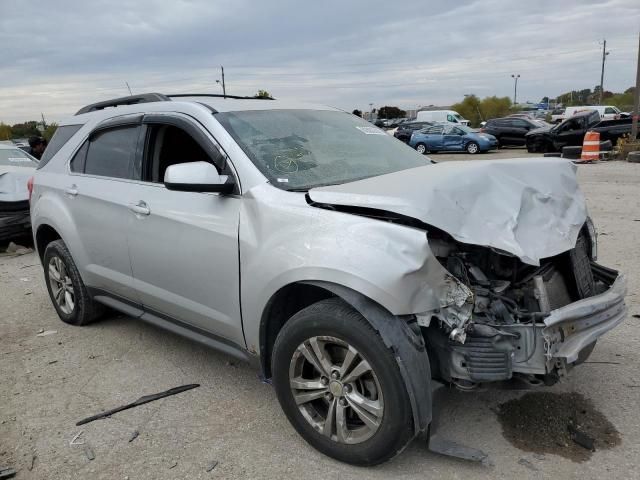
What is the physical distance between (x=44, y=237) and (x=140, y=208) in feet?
6.64

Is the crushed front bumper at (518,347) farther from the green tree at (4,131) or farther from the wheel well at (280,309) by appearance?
the green tree at (4,131)

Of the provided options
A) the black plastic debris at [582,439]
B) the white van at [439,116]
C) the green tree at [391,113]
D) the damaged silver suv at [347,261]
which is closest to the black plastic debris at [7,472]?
the damaged silver suv at [347,261]

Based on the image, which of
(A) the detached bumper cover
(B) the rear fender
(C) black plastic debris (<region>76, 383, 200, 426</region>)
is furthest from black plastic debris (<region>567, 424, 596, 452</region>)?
(C) black plastic debris (<region>76, 383, 200, 426</region>)

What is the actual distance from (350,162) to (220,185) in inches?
36.3

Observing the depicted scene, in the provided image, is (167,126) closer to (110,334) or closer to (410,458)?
(110,334)

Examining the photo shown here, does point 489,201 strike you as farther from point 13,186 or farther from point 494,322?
point 13,186

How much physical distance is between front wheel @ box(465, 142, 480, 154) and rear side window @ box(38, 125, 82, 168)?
858 inches

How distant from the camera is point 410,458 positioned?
2857mm

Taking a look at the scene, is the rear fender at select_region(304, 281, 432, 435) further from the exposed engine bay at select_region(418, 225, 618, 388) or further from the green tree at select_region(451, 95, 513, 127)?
the green tree at select_region(451, 95, 513, 127)

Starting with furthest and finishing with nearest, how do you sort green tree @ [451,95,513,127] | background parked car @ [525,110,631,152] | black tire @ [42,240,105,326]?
green tree @ [451,95,513,127]
background parked car @ [525,110,631,152]
black tire @ [42,240,105,326]

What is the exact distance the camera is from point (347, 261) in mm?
2580

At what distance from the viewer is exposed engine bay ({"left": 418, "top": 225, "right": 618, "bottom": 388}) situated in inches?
98.9

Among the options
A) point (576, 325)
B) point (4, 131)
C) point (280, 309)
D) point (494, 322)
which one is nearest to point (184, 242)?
point (280, 309)

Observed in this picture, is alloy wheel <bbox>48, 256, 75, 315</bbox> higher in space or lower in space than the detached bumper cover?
lower
